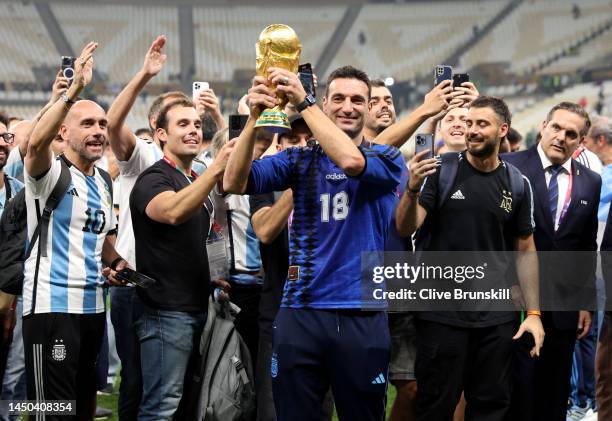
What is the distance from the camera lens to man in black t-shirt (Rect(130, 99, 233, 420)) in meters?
4.55

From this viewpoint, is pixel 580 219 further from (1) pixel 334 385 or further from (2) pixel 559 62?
(2) pixel 559 62

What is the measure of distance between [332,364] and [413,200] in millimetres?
1155

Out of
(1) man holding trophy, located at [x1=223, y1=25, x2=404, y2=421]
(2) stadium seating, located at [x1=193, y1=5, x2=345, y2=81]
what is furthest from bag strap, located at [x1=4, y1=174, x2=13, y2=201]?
(2) stadium seating, located at [x1=193, y1=5, x2=345, y2=81]

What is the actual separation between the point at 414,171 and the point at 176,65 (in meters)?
31.6

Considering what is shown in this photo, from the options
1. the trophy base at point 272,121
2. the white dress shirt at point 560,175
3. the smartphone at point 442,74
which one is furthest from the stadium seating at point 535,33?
the trophy base at point 272,121

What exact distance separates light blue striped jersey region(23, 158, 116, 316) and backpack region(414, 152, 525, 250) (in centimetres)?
178

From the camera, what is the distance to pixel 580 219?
540 cm

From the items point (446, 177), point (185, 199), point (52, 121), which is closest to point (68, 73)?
point (52, 121)

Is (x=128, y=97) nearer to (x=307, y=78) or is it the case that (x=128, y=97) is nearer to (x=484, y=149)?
(x=307, y=78)

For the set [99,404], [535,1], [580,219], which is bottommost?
[99,404]

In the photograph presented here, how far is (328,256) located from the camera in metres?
3.68

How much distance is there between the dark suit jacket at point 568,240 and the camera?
531cm

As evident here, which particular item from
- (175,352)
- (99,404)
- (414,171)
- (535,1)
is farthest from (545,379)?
(535,1)

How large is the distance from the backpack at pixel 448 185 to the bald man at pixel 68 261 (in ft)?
5.45
